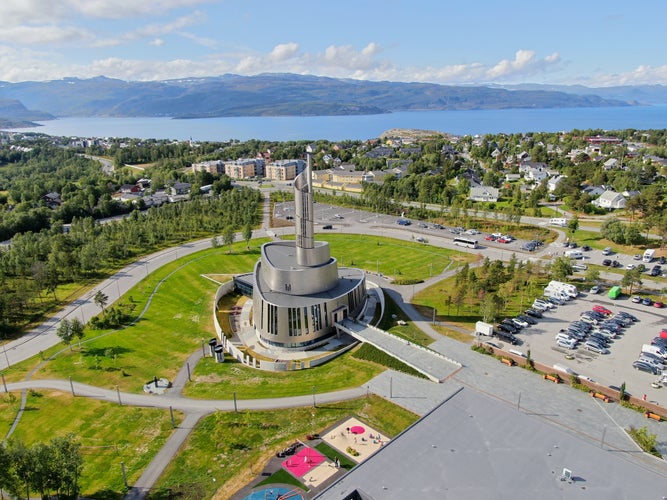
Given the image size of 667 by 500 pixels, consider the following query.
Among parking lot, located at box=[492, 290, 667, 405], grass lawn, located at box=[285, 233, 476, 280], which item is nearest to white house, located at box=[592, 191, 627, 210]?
grass lawn, located at box=[285, 233, 476, 280]

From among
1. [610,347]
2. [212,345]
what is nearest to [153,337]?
[212,345]

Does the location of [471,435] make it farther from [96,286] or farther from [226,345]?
[96,286]

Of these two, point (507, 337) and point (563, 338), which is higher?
point (563, 338)

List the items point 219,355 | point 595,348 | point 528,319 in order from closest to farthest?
point 595,348, point 219,355, point 528,319

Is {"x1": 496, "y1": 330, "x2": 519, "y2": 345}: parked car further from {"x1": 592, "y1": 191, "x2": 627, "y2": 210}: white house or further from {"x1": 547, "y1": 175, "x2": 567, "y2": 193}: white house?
{"x1": 547, "y1": 175, "x2": 567, "y2": 193}: white house

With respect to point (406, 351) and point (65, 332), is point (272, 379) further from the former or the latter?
point (65, 332)

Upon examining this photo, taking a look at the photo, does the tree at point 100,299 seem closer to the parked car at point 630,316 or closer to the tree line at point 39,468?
the tree line at point 39,468
